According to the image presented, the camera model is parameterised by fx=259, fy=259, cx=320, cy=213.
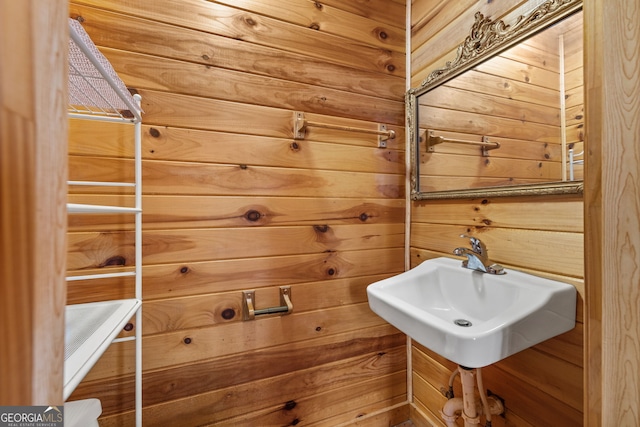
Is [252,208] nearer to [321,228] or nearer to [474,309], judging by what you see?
[321,228]

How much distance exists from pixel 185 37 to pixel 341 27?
69 centimetres

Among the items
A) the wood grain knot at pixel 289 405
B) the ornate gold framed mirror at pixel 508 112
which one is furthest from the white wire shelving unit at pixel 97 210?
the ornate gold framed mirror at pixel 508 112

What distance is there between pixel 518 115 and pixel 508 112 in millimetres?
39

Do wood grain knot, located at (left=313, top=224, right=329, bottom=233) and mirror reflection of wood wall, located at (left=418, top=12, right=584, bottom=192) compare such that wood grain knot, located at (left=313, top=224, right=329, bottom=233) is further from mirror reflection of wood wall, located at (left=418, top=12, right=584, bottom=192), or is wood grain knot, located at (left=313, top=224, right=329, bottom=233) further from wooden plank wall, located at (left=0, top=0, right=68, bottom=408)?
wooden plank wall, located at (left=0, top=0, right=68, bottom=408)

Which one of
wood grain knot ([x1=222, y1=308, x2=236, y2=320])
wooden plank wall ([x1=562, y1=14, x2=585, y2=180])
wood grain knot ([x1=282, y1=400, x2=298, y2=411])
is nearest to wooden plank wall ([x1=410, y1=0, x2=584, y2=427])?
wooden plank wall ([x1=562, y1=14, x2=585, y2=180])

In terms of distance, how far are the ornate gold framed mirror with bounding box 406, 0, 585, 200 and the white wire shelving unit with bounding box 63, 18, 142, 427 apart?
1179 millimetres

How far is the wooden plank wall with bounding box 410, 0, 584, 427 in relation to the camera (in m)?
0.77

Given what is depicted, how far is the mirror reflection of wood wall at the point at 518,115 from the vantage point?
78 cm

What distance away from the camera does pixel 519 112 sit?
903 mm

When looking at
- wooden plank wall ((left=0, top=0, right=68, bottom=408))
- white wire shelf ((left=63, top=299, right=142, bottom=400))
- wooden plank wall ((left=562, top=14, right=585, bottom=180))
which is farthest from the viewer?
wooden plank wall ((left=562, top=14, right=585, bottom=180))

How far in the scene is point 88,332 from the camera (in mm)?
669

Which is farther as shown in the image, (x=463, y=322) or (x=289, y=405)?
(x=289, y=405)

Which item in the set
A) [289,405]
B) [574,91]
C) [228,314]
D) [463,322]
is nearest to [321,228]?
[228,314]

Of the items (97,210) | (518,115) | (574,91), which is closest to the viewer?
(97,210)
